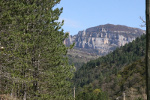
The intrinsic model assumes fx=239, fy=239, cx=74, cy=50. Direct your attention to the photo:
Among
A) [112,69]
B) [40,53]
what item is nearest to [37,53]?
[40,53]

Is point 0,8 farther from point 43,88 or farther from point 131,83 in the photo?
point 131,83

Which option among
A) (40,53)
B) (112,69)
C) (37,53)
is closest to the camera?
(37,53)

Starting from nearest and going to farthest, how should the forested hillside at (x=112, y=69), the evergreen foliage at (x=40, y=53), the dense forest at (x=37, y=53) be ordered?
the dense forest at (x=37, y=53) < the evergreen foliage at (x=40, y=53) < the forested hillside at (x=112, y=69)

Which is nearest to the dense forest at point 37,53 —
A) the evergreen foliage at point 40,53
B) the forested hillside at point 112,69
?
the evergreen foliage at point 40,53

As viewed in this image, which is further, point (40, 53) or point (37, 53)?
point (40, 53)

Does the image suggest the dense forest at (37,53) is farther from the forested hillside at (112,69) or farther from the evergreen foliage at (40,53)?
the forested hillside at (112,69)

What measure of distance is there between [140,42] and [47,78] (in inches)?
6690

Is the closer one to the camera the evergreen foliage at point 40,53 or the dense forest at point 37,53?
the dense forest at point 37,53

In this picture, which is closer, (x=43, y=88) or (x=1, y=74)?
(x=1, y=74)

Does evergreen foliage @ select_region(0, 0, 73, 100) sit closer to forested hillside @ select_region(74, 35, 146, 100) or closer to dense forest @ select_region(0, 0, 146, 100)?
dense forest @ select_region(0, 0, 146, 100)

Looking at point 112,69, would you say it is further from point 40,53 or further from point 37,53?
point 37,53

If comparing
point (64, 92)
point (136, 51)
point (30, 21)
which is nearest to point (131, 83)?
point (64, 92)

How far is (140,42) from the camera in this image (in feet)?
601

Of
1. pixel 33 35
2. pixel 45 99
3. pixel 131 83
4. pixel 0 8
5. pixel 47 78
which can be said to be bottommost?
pixel 131 83
